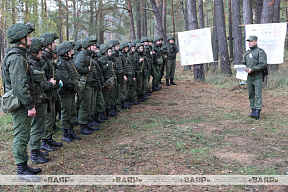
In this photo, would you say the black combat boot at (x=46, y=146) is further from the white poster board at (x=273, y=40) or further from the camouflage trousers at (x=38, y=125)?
the white poster board at (x=273, y=40)

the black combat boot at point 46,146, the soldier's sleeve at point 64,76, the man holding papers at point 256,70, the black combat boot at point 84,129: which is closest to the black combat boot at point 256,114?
the man holding papers at point 256,70

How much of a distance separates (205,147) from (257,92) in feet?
9.23

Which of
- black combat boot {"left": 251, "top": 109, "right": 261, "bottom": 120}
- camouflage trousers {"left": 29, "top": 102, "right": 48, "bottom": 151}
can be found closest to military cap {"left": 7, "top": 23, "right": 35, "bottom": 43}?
camouflage trousers {"left": 29, "top": 102, "right": 48, "bottom": 151}

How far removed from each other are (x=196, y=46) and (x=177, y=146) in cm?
889

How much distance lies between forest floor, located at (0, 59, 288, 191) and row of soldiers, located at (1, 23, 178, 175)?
381 millimetres

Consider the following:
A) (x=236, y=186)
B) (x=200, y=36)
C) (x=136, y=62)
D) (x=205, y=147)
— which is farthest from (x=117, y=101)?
(x=200, y=36)

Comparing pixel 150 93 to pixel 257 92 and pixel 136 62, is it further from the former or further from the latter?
pixel 257 92

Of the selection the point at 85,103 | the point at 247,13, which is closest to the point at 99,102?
the point at 85,103

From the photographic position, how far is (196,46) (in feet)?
44.0

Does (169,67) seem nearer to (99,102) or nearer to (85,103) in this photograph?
(99,102)

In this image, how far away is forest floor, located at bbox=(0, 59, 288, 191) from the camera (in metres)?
4.35

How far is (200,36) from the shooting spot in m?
13.3

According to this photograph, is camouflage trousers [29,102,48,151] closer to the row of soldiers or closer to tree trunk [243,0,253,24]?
the row of soldiers

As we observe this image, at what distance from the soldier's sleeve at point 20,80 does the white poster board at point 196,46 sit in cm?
1042
